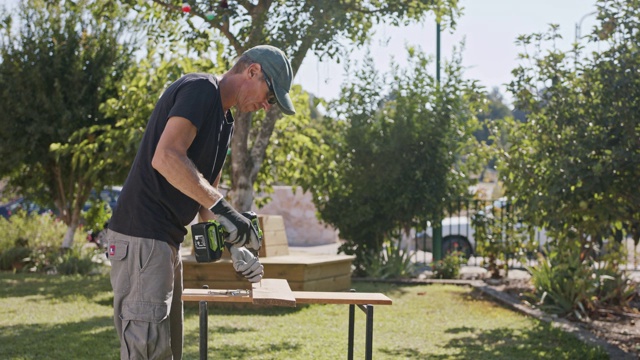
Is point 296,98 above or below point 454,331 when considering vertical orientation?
above

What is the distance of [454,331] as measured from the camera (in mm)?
8867

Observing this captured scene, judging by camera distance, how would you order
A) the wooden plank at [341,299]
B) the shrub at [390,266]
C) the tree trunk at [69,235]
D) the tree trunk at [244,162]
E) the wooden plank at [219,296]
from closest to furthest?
the wooden plank at [219,296], the wooden plank at [341,299], the tree trunk at [244,162], the shrub at [390,266], the tree trunk at [69,235]

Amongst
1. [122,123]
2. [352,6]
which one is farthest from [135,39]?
[352,6]

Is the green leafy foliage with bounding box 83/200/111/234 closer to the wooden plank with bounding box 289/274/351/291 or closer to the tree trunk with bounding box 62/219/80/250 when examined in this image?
the tree trunk with bounding box 62/219/80/250

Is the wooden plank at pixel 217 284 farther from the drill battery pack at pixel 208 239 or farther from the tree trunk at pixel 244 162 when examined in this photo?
the drill battery pack at pixel 208 239

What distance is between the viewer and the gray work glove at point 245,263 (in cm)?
423

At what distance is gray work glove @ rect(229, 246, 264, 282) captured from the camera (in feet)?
13.9

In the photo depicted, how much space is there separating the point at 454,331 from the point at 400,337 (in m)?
0.71

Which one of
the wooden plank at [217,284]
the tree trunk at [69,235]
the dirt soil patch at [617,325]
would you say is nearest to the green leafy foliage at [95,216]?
the tree trunk at [69,235]

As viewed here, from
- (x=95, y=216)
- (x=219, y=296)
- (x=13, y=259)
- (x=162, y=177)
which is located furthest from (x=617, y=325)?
(x=95, y=216)

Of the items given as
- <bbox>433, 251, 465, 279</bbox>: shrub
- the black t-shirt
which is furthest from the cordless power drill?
<bbox>433, 251, 465, 279</bbox>: shrub

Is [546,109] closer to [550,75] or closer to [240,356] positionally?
[550,75]

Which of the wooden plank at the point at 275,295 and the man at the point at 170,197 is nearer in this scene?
the man at the point at 170,197

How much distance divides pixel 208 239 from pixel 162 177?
0.35 m
